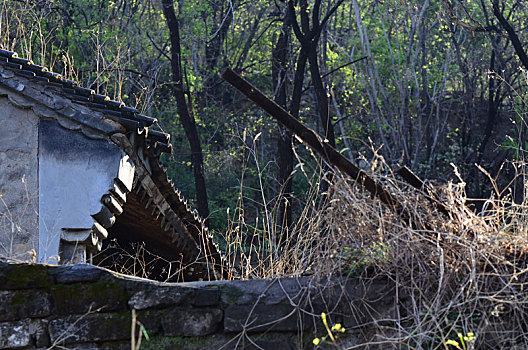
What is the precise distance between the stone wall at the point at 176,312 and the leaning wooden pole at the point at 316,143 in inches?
21.9

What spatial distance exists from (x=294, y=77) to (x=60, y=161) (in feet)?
32.5

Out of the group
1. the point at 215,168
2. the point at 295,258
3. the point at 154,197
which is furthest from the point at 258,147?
the point at 295,258

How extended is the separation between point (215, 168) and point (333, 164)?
1551 cm

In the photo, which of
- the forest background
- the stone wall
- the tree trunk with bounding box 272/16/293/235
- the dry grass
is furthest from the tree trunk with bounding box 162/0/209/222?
the stone wall

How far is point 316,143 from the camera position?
13.9 ft

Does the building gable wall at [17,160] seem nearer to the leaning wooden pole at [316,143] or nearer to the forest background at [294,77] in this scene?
the leaning wooden pole at [316,143]

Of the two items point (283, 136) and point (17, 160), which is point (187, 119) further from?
point (17, 160)

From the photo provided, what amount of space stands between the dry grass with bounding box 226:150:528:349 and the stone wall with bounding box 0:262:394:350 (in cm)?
12

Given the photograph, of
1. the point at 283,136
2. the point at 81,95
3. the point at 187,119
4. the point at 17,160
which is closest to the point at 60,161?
the point at 17,160

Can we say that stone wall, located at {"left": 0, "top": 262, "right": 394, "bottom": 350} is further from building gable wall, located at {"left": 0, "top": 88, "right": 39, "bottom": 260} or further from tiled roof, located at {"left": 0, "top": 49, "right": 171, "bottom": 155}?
building gable wall, located at {"left": 0, "top": 88, "right": 39, "bottom": 260}

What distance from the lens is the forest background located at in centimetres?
1650

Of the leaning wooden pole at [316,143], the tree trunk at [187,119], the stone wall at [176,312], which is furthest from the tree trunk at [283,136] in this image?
the stone wall at [176,312]

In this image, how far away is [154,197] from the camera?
25.7 feet

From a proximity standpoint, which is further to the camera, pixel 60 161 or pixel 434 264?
pixel 60 161
